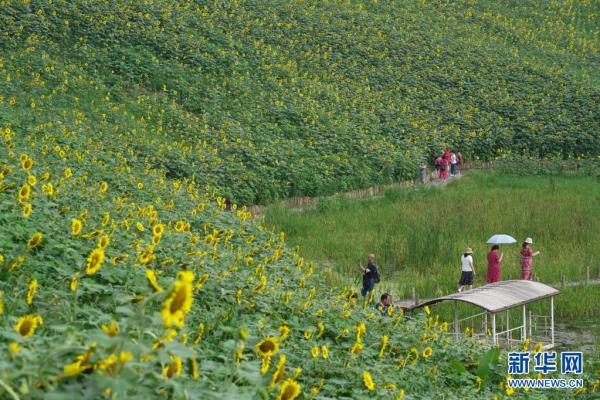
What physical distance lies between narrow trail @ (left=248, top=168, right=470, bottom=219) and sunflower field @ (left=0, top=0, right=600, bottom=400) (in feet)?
1.58

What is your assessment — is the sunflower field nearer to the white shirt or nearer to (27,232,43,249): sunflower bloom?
(27,232,43,249): sunflower bloom

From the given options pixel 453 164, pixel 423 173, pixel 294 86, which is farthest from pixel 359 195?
pixel 294 86

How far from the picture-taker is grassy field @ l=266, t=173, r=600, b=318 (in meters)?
15.3

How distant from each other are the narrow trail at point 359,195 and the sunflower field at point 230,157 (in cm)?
48

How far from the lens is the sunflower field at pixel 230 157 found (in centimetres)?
435

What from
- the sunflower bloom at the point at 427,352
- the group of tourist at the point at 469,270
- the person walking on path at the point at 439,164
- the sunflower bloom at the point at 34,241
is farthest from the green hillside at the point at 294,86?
the sunflower bloom at the point at 427,352

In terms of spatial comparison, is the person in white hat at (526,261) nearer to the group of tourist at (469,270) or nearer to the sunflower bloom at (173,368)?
the group of tourist at (469,270)

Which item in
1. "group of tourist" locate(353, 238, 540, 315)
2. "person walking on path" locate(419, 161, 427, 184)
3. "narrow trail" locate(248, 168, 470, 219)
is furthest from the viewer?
"person walking on path" locate(419, 161, 427, 184)

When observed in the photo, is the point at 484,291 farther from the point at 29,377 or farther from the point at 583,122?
the point at 583,122

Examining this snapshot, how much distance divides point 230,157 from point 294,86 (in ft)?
23.9

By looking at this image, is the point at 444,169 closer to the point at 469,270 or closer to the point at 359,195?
the point at 359,195

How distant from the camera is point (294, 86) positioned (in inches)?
1133

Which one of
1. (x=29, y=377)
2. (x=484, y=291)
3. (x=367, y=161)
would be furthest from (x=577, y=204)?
(x=29, y=377)

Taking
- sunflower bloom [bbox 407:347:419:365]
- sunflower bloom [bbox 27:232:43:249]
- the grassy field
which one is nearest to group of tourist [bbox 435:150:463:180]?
the grassy field
